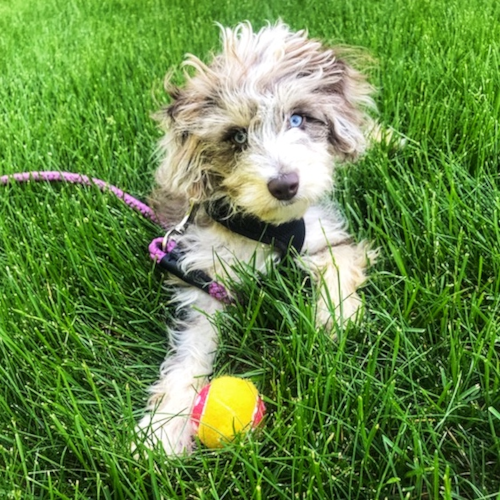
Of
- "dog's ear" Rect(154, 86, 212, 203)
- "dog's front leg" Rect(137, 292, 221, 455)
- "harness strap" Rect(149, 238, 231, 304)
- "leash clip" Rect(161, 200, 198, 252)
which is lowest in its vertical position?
"dog's front leg" Rect(137, 292, 221, 455)

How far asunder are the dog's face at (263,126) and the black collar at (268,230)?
8 centimetres

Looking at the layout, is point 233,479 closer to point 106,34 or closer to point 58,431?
point 58,431

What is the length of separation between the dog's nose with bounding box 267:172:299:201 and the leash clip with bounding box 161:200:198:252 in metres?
0.48

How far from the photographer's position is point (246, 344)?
2102 mm

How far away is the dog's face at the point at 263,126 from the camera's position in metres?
2.12

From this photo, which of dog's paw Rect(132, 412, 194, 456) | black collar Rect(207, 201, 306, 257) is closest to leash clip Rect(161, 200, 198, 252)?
black collar Rect(207, 201, 306, 257)

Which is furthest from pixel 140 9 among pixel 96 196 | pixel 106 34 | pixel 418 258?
pixel 418 258

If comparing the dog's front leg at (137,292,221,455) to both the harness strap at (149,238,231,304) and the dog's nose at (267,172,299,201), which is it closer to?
the harness strap at (149,238,231,304)

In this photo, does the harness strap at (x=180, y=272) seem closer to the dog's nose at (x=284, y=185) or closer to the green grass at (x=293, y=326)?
the green grass at (x=293, y=326)

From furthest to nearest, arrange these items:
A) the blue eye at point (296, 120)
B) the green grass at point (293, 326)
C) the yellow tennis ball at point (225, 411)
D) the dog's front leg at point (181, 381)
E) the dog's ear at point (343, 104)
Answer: the dog's ear at point (343, 104) < the blue eye at point (296, 120) < the dog's front leg at point (181, 381) < the yellow tennis ball at point (225, 411) < the green grass at point (293, 326)

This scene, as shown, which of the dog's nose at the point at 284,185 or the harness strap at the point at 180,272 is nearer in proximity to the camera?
the dog's nose at the point at 284,185

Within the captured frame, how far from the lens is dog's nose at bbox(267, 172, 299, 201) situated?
2047 mm

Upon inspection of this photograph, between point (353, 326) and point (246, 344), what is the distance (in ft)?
1.31

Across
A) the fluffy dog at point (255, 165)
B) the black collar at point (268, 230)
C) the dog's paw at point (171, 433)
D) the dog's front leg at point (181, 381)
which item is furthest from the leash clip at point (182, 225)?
the dog's paw at point (171, 433)
